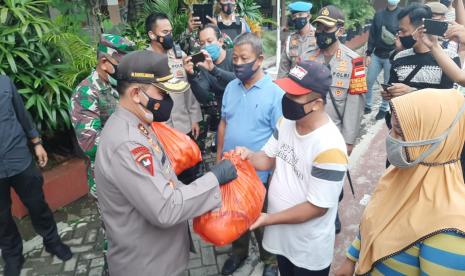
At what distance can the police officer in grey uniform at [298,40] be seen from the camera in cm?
461

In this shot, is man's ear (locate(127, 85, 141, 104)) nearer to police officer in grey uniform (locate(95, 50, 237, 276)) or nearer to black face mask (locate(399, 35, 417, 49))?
police officer in grey uniform (locate(95, 50, 237, 276))

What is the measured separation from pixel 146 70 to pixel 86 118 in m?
1.31

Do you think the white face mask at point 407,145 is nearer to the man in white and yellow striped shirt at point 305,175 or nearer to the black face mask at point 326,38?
the man in white and yellow striped shirt at point 305,175

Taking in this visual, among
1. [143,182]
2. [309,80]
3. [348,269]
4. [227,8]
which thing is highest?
[309,80]

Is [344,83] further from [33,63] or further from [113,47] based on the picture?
[33,63]

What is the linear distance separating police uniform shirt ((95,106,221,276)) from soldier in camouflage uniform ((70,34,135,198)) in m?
1.09

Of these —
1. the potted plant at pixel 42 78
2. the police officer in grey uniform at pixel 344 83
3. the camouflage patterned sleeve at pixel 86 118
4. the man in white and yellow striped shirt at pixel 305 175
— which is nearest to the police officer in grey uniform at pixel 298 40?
the police officer in grey uniform at pixel 344 83

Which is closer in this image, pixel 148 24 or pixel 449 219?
pixel 449 219

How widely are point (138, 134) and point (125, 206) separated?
0.39m

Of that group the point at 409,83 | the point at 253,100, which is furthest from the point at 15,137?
the point at 409,83

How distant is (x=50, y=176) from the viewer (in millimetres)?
4254

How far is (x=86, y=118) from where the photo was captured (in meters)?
2.96

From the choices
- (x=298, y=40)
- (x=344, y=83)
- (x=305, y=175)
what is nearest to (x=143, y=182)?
(x=305, y=175)

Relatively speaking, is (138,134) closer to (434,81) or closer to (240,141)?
(240,141)
